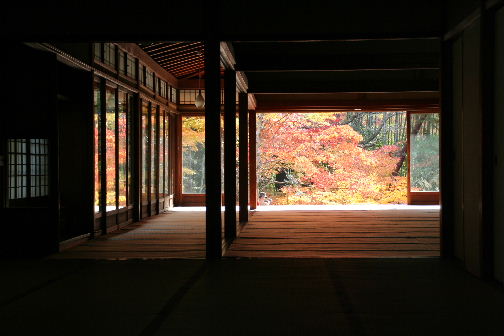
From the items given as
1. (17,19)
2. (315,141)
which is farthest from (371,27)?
(315,141)

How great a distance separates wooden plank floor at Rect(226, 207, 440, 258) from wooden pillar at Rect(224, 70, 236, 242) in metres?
0.23

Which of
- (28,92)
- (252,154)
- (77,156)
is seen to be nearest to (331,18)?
(28,92)

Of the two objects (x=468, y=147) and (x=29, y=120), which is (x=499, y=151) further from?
(x=29, y=120)

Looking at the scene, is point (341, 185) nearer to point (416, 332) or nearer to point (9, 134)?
point (9, 134)

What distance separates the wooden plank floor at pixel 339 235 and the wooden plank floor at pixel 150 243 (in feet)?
1.64

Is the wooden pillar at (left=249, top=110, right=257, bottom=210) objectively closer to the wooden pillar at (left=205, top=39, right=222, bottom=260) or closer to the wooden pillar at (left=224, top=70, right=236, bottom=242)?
the wooden pillar at (left=224, top=70, right=236, bottom=242)

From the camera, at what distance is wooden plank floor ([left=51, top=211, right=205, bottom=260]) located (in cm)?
500

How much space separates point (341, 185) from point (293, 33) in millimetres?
9674

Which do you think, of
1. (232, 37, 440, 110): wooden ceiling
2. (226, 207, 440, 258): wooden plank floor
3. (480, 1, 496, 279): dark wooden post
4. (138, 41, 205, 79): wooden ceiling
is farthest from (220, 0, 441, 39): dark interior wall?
(138, 41, 205, 79): wooden ceiling

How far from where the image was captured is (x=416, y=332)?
2.65 m

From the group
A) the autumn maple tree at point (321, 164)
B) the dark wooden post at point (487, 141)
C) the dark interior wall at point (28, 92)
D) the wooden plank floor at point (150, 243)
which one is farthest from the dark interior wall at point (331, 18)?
the autumn maple tree at point (321, 164)

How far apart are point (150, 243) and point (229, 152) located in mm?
1409

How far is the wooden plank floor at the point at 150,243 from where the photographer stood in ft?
16.4

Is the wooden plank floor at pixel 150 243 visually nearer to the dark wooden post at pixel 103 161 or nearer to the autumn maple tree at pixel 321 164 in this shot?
the dark wooden post at pixel 103 161
